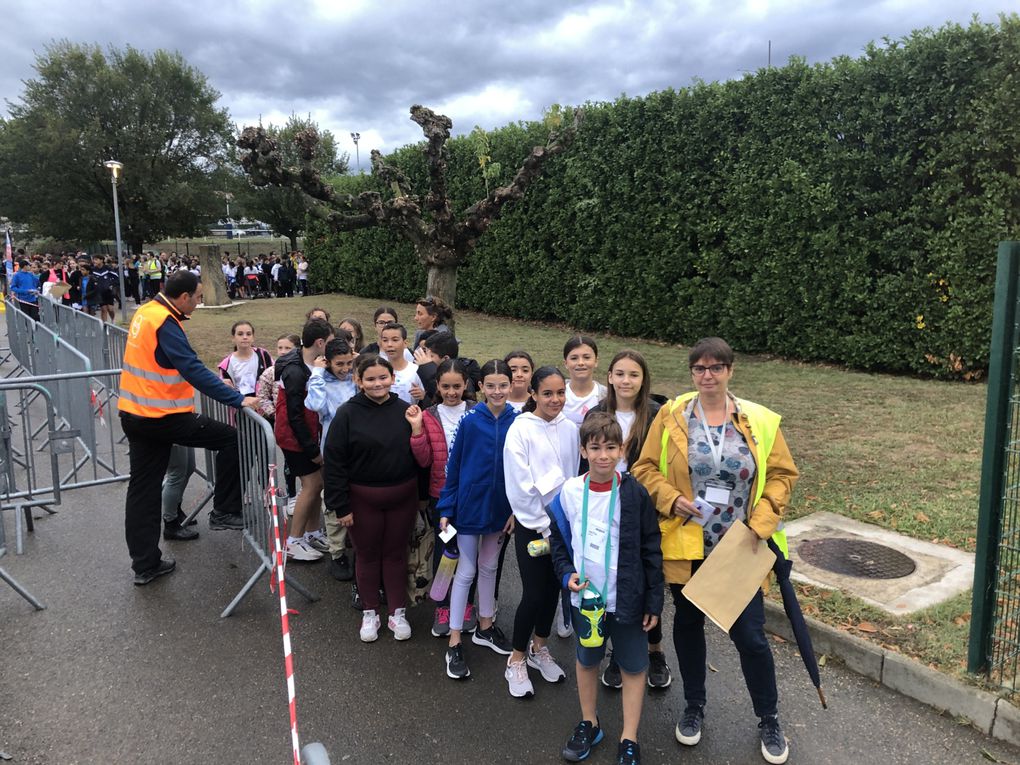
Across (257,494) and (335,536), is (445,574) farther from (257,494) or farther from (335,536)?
(257,494)

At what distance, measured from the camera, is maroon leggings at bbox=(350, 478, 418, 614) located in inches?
168

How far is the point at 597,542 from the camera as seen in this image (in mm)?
3191

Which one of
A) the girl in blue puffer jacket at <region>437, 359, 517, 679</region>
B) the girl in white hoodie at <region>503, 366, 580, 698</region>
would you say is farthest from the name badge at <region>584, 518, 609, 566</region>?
the girl in blue puffer jacket at <region>437, 359, 517, 679</region>

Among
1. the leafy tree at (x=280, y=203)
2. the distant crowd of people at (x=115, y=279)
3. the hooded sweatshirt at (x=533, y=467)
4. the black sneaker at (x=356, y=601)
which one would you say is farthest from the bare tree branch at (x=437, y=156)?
the leafy tree at (x=280, y=203)

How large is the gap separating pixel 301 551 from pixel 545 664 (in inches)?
92.2

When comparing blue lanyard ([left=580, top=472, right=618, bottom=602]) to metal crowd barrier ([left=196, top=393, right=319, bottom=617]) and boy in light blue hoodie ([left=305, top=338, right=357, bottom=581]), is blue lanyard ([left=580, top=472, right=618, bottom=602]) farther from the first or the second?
boy in light blue hoodie ([left=305, top=338, right=357, bottom=581])

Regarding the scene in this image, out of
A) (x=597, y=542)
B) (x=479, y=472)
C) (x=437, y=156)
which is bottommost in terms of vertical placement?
(x=597, y=542)

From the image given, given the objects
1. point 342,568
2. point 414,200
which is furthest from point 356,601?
point 414,200

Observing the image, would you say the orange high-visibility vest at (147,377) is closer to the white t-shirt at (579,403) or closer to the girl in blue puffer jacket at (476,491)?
the girl in blue puffer jacket at (476,491)

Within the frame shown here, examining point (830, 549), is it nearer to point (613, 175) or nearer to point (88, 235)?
point (613, 175)

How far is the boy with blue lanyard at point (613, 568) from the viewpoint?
10.3ft

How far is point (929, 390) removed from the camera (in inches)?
373

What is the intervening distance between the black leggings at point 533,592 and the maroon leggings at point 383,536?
0.83m

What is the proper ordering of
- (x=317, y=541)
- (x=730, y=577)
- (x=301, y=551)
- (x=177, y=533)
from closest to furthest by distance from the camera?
1. (x=730, y=577)
2. (x=301, y=551)
3. (x=317, y=541)
4. (x=177, y=533)
